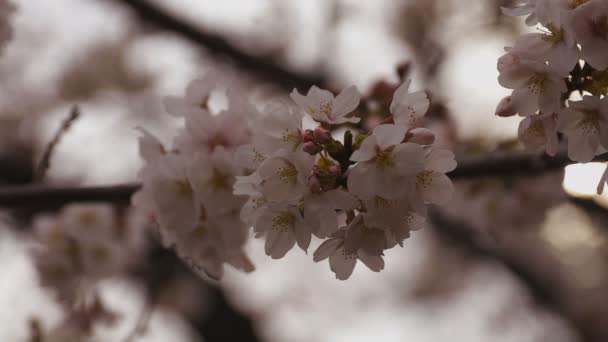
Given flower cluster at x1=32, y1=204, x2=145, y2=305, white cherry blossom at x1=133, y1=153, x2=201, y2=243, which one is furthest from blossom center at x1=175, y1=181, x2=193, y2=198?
flower cluster at x1=32, y1=204, x2=145, y2=305

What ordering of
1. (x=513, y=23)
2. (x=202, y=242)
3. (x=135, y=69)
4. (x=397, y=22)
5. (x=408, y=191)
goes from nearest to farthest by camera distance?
(x=408, y=191), (x=202, y=242), (x=513, y=23), (x=397, y=22), (x=135, y=69)

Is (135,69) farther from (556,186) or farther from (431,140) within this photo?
(431,140)

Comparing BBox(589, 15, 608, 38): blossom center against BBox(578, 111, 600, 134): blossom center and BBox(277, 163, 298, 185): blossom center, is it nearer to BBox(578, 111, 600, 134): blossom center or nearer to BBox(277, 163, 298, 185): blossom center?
BBox(578, 111, 600, 134): blossom center

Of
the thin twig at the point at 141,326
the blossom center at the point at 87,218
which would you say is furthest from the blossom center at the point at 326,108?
the blossom center at the point at 87,218

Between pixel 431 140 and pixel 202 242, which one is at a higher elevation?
pixel 431 140

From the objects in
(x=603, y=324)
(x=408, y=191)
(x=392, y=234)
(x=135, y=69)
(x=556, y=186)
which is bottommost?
(x=603, y=324)

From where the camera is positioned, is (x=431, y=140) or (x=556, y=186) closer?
(x=431, y=140)

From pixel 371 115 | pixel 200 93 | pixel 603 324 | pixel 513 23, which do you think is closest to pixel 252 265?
pixel 200 93

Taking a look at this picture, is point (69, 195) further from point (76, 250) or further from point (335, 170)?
point (335, 170)

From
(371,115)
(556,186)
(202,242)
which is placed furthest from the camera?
(556,186)
